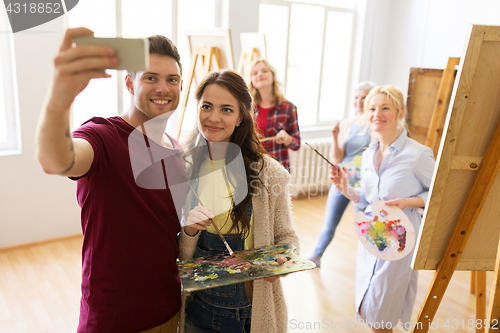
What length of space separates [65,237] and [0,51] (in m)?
1.65

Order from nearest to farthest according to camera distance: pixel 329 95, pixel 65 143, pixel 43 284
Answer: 1. pixel 65 143
2. pixel 43 284
3. pixel 329 95

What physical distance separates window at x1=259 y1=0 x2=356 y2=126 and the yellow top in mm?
3627

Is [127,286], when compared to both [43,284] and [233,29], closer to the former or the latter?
[43,284]

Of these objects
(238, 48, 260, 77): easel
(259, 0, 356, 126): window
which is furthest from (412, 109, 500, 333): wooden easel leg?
(259, 0, 356, 126): window

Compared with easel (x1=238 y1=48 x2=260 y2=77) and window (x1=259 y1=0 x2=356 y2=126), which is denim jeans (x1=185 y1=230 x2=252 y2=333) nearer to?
easel (x1=238 y1=48 x2=260 y2=77)

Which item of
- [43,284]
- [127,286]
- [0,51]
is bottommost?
[43,284]

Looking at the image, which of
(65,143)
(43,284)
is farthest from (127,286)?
(43,284)

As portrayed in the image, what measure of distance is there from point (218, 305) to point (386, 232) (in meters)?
0.91

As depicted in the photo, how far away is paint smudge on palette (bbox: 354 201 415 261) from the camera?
1.75 metres

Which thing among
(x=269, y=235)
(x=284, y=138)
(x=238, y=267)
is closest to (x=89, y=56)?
(x=238, y=267)

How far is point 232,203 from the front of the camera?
1345 millimetres

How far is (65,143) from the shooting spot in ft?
2.65

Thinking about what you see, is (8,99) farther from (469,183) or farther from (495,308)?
(495,308)

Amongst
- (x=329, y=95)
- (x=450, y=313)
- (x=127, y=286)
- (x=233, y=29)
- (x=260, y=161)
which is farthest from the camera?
(x=329, y=95)
